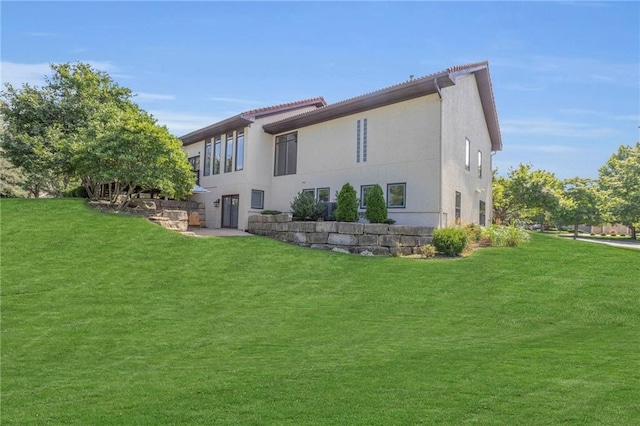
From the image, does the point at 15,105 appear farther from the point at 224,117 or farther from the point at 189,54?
the point at 189,54

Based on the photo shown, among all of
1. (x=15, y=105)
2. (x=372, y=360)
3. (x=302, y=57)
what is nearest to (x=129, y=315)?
(x=372, y=360)

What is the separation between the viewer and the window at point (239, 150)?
22.9 meters

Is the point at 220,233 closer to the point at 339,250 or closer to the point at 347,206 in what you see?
the point at 347,206

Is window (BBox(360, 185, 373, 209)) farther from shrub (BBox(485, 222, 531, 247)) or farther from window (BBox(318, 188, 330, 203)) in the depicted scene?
shrub (BBox(485, 222, 531, 247))

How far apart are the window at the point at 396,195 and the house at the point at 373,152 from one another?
5cm

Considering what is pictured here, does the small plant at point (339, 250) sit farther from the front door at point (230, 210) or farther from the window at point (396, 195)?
the front door at point (230, 210)

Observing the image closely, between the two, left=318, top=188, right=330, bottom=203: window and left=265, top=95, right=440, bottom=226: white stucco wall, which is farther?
left=318, top=188, right=330, bottom=203: window

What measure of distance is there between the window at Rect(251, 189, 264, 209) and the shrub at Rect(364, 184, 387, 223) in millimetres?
7995

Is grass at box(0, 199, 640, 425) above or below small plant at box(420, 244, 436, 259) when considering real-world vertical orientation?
below

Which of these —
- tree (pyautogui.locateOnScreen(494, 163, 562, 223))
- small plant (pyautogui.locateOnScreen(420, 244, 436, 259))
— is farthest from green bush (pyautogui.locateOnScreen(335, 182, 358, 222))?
tree (pyautogui.locateOnScreen(494, 163, 562, 223))

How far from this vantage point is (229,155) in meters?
24.0

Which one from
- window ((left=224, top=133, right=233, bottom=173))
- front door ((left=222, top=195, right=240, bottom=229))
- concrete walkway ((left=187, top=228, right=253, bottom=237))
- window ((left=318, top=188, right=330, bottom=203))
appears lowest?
concrete walkway ((left=187, top=228, right=253, bottom=237))

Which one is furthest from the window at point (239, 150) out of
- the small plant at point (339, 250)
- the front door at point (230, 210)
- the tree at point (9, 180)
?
the tree at point (9, 180)

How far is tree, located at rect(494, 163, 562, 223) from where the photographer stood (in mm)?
31938
